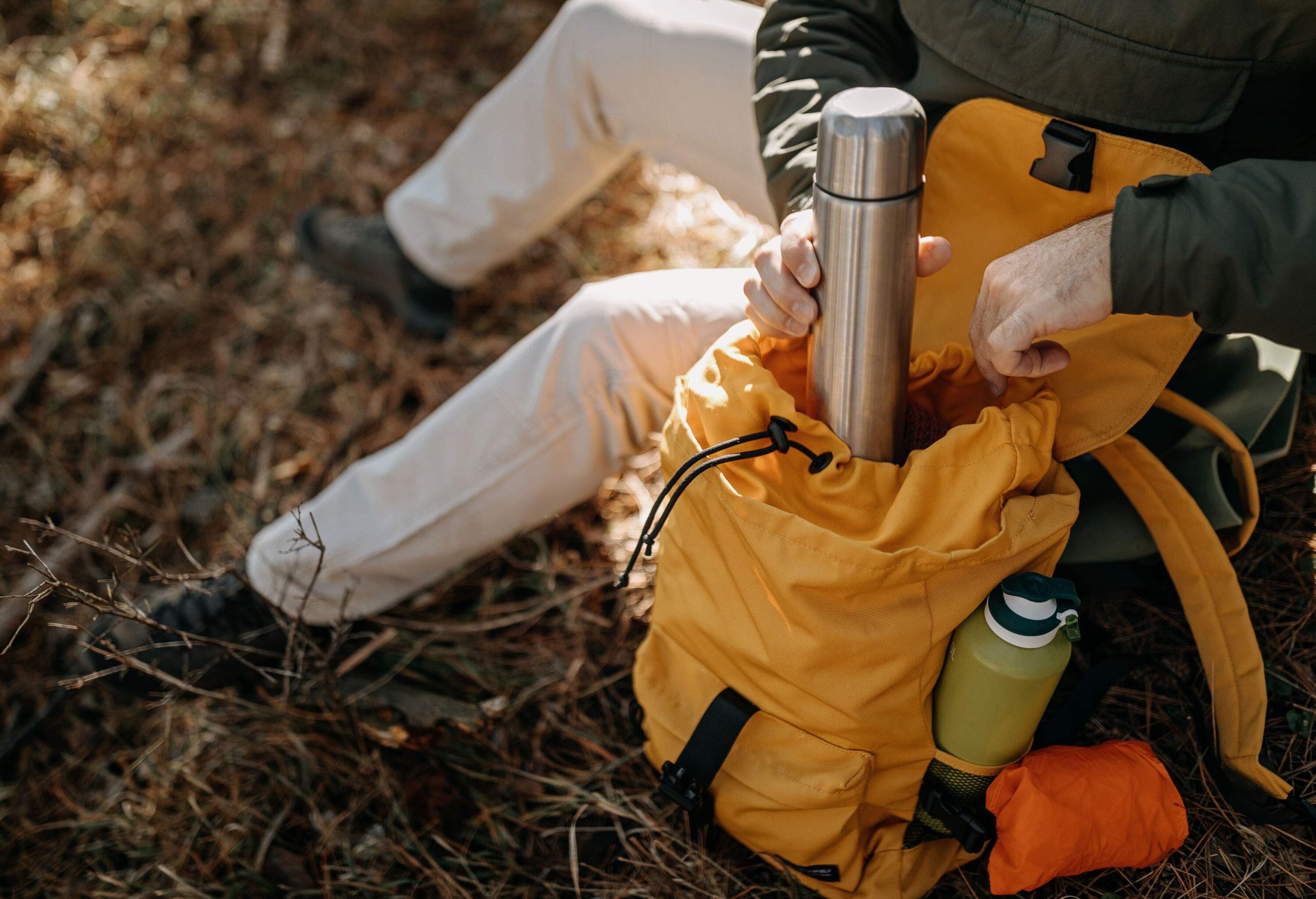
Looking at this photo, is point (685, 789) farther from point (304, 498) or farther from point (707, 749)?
point (304, 498)

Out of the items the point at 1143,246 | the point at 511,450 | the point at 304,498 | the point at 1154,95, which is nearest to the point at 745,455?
the point at 1143,246

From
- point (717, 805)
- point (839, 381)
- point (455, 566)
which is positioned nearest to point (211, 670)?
point (455, 566)

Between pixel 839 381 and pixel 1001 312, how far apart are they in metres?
0.20

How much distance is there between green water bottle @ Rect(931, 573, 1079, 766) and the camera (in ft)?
3.48

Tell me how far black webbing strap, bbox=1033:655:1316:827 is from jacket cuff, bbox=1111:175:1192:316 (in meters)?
0.57

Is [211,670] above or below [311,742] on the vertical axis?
above

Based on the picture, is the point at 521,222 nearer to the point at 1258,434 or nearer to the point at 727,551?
the point at 727,551

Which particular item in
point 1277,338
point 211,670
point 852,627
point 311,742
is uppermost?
point 1277,338

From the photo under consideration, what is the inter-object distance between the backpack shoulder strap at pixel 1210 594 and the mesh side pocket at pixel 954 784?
38 cm

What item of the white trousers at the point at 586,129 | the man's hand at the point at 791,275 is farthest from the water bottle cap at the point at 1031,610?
the white trousers at the point at 586,129

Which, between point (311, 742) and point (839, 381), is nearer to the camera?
point (839, 381)

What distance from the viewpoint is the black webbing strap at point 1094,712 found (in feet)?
3.95

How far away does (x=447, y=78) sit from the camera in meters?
3.29

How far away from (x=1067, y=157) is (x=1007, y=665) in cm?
65
